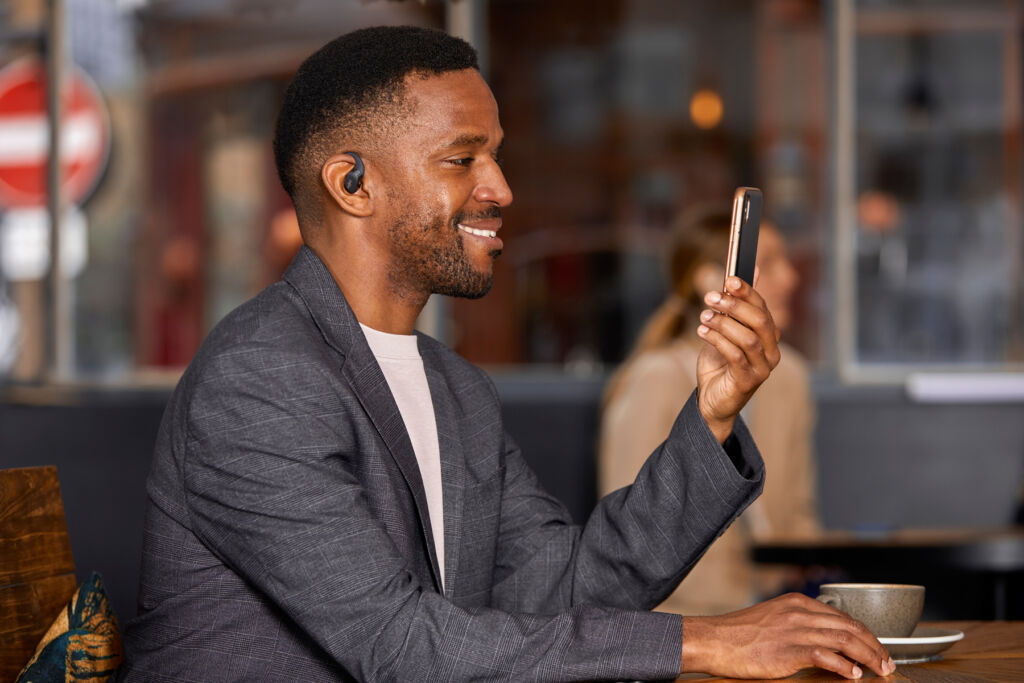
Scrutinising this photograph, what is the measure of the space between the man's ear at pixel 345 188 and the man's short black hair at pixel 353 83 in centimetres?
3

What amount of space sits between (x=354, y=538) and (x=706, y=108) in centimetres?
637

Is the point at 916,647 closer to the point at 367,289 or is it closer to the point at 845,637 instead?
the point at 845,637

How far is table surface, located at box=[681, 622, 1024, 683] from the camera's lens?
1.36 meters

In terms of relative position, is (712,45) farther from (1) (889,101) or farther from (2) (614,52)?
(1) (889,101)

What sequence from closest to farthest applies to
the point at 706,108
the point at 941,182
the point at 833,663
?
the point at 833,663 < the point at 941,182 < the point at 706,108

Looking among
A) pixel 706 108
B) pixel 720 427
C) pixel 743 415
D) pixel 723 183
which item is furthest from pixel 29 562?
pixel 706 108

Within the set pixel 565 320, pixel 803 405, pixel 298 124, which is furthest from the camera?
pixel 565 320

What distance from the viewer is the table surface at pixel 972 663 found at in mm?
1357

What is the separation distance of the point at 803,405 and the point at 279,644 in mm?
2632

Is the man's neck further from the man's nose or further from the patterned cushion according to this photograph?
the patterned cushion

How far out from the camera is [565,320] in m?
6.93

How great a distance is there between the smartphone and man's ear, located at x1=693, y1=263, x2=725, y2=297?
1.99 metres

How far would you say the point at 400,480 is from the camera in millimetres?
1562

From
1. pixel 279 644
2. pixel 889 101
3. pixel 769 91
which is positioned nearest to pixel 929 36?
pixel 889 101
